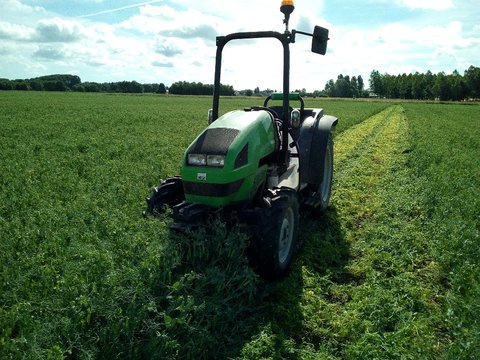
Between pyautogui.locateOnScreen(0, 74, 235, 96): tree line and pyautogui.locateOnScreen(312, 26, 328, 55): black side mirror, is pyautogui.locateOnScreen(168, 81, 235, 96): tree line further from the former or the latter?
pyautogui.locateOnScreen(312, 26, 328, 55): black side mirror

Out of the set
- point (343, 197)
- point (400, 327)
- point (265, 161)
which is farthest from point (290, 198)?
point (343, 197)

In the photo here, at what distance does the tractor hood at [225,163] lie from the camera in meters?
4.07

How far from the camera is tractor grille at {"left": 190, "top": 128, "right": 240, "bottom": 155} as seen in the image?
412cm

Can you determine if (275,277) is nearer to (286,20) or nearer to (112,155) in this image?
(286,20)

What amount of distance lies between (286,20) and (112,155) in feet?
24.4

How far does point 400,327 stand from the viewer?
11.7 feet

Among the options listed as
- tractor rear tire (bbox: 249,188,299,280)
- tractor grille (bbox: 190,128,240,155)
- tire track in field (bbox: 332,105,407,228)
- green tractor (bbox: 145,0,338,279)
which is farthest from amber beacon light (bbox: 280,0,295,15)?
tire track in field (bbox: 332,105,407,228)

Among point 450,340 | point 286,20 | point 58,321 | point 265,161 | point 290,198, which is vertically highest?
point 286,20

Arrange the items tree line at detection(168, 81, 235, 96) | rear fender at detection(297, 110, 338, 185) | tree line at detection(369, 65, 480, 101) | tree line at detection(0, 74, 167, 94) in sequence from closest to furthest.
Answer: rear fender at detection(297, 110, 338, 185), tree line at detection(369, 65, 480, 101), tree line at detection(0, 74, 167, 94), tree line at detection(168, 81, 235, 96)

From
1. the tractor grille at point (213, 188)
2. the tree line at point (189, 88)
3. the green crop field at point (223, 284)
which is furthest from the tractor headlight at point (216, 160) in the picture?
the tree line at point (189, 88)

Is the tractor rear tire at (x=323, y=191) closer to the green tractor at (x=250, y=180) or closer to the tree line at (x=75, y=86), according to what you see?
the green tractor at (x=250, y=180)

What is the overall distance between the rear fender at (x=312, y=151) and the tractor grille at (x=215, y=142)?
6.52 ft

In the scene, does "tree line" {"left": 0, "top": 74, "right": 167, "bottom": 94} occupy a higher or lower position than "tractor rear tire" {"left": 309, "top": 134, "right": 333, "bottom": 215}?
higher

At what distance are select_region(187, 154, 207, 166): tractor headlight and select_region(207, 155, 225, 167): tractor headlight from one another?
0.04 m
